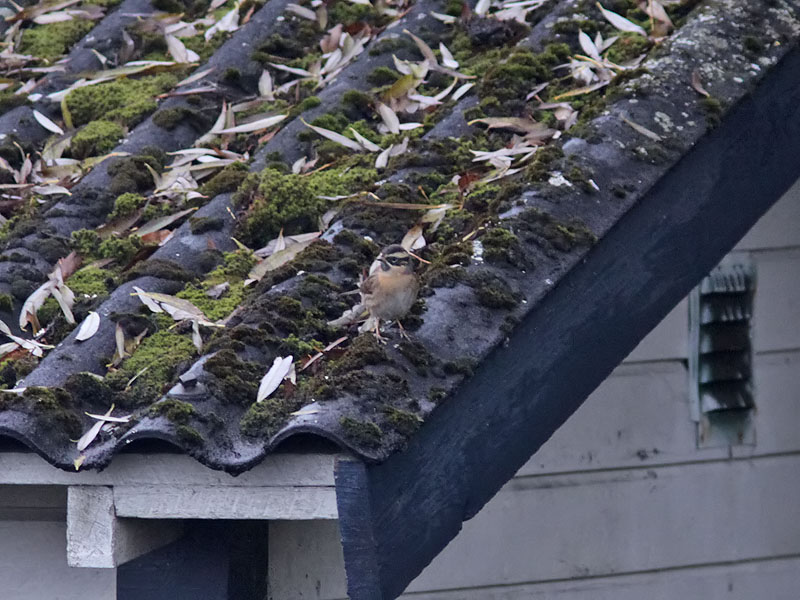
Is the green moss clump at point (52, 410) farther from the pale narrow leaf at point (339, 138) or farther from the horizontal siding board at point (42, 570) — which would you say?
the pale narrow leaf at point (339, 138)

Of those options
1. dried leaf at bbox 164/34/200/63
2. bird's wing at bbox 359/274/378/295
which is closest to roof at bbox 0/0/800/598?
bird's wing at bbox 359/274/378/295

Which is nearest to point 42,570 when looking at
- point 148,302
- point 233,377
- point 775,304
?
point 148,302

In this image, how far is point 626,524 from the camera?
445 cm

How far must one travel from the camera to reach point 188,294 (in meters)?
2.71

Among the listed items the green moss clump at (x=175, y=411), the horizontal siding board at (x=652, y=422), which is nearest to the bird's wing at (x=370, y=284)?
the green moss clump at (x=175, y=411)

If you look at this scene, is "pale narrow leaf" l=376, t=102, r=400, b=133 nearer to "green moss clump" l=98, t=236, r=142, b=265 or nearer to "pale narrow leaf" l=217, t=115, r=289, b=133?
"pale narrow leaf" l=217, t=115, r=289, b=133

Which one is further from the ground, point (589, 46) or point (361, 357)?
point (589, 46)

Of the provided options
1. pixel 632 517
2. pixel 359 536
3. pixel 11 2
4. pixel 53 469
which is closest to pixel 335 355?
pixel 359 536

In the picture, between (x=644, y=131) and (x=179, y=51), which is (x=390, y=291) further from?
(x=179, y=51)

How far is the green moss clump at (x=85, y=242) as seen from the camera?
305cm

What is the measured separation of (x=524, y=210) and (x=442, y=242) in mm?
251

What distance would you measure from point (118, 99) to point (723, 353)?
270 cm

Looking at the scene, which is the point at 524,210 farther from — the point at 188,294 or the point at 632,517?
the point at 632,517

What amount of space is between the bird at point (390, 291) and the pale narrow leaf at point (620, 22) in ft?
4.78
